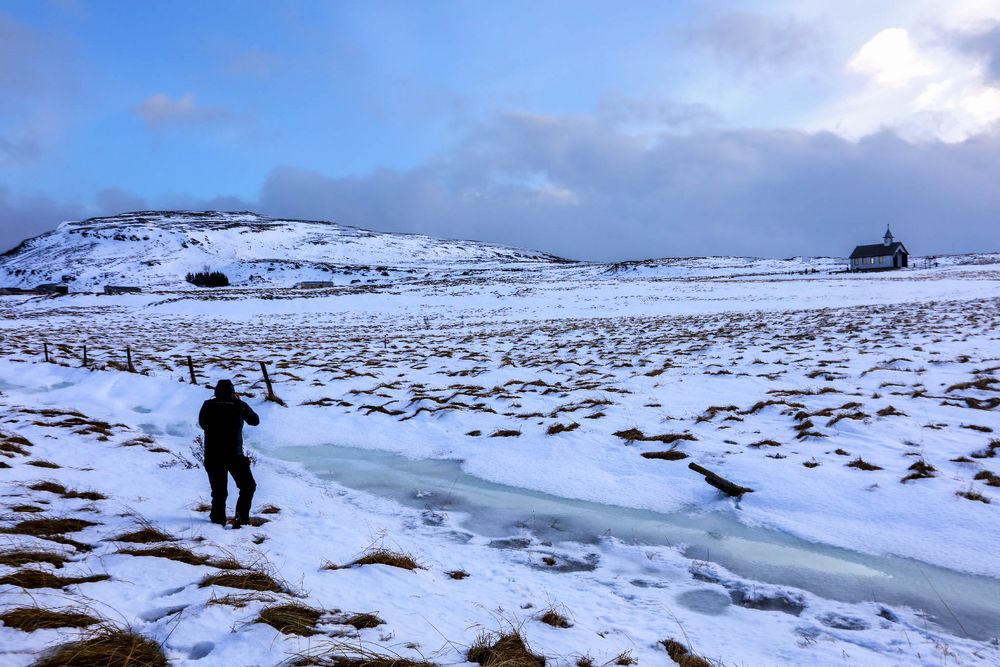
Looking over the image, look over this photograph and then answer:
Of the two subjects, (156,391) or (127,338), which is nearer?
(156,391)

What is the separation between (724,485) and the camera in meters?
7.94

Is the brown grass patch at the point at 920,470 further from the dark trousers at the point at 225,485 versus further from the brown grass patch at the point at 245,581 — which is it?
the dark trousers at the point at 225,485

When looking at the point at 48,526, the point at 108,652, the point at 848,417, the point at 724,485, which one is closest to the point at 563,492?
the point at 724,485

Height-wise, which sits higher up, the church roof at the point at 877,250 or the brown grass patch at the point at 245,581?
the church roof at the point at 877,250

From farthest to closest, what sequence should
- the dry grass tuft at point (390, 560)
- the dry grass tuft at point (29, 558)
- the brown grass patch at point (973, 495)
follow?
the brown grass patch at point (973, 495)
the dry grass tuft at point (390, 560)
the dry grass tuft at point (29, 558)

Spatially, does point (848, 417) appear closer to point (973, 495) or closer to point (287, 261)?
A: point (973, 495)

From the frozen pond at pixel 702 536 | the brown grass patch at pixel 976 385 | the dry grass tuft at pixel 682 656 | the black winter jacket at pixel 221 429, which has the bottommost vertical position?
the frozen pond at pixel 702 536

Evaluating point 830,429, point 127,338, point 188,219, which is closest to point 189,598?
point 830,429

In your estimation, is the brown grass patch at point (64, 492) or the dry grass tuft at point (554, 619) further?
the brown grass patch at point (64, 492)

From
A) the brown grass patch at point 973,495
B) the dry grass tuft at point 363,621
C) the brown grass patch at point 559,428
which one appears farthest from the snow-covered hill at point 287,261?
the dry grass tuft at point 363,621

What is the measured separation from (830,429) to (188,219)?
203 meters

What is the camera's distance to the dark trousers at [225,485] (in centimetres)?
701

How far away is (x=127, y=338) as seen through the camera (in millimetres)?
31625

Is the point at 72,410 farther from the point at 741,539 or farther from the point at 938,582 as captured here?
the point at 938,582
